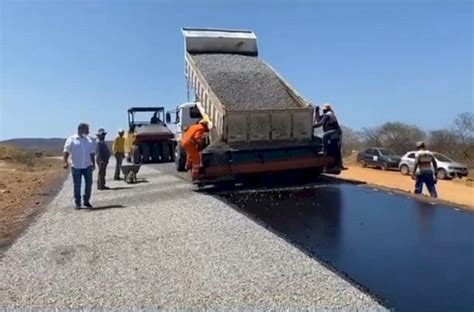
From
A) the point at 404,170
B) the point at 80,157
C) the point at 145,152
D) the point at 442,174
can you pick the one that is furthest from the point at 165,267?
the point at 404,170

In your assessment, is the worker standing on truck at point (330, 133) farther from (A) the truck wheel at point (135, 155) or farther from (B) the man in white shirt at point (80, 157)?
(A) the truck wheel at point (135, 155)

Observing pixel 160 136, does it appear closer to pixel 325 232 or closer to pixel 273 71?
pixel 273 71

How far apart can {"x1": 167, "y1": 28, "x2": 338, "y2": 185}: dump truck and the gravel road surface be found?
9.29 feet

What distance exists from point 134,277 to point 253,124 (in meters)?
7.18

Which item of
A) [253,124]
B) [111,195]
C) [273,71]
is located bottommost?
[111,195]

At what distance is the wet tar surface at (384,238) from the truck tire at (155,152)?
46.7 ft

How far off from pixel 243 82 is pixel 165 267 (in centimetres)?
877

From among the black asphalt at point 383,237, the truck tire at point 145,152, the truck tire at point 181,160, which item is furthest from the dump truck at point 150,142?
the black asphalt at point 383,237

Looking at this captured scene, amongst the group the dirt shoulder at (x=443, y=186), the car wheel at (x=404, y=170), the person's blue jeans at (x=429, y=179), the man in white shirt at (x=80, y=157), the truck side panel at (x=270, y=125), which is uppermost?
the truck side panel at (x=270, y=125)

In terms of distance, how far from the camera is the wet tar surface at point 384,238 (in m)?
5.02

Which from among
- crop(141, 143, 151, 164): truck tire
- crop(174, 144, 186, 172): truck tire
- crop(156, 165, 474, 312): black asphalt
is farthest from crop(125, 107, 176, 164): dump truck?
crop(156, 165, 474, 312): black asphalt

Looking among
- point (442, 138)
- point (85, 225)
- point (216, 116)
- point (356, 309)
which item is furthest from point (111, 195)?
point (442, 138)

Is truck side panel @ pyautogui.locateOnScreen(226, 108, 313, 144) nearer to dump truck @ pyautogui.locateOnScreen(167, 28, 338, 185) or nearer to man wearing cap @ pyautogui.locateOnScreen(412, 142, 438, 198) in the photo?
dump truck @ pyautogui.locateOnScreen(167, 28, 338, 185)

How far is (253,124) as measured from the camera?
1217cm
